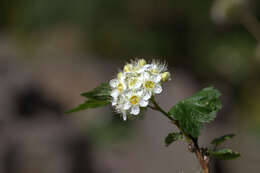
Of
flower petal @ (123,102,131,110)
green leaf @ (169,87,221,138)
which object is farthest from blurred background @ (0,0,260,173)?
flower petal @ (123,102,131,110)

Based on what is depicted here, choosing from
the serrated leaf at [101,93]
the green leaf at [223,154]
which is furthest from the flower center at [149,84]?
the green leaf at [223,154]

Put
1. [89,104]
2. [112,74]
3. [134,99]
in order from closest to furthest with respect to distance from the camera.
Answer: [134,99] → [89,104] → [112,74]

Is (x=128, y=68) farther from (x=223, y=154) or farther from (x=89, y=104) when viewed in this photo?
(x=223, y=154)

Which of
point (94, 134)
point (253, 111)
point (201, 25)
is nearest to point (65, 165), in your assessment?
point (94, 134)

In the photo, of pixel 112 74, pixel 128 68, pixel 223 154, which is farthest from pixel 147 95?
pixel 112 74

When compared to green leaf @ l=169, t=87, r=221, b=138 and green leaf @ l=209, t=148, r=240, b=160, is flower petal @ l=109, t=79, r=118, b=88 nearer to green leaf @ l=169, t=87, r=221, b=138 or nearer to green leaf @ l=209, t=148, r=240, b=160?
green leaf @ l=169, t=87, r=221, b=138

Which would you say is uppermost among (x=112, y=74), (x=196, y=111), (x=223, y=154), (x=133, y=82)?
(x=112, y=74)
